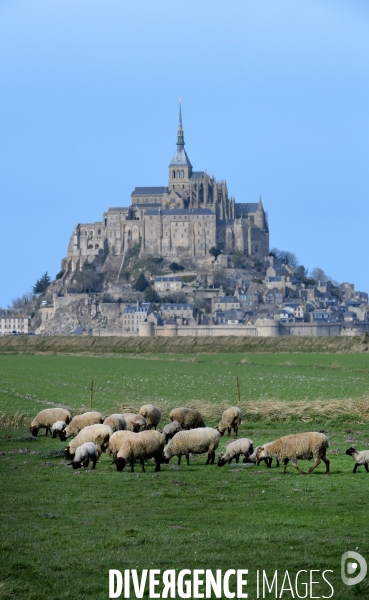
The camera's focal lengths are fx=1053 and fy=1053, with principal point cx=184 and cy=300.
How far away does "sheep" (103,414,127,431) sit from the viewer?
16.6 metres

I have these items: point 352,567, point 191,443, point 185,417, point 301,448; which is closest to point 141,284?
point 185,417

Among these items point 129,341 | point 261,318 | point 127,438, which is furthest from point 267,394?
point 261,318

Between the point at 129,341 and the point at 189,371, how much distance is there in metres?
44.0

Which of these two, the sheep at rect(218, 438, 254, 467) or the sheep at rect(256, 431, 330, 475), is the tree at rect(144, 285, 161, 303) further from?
the sheep at rect(256, 431, 330, 475)

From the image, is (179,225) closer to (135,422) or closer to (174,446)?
(135,422)

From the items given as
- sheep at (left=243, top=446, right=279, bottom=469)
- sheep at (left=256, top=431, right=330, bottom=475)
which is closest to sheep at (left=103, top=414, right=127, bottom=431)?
sheep at (left=243, top=446, right=279, bottom=469)

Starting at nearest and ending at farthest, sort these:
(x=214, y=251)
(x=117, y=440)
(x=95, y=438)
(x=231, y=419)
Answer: (x=117, y=440)
(x=95, y=438)
(x=231, y=419)
(x=214, y=251)

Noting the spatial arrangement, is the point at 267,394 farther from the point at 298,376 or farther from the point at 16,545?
the point at 16,545

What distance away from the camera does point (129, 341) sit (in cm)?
8425

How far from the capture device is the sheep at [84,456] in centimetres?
1489

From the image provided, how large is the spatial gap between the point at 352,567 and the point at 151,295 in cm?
12625

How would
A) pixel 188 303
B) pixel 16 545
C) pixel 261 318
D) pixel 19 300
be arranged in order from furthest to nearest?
pixel 19 300 → pixel 188 303 → pixel 261 318 → pixel 16 545

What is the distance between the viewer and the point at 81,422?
58.5 ft

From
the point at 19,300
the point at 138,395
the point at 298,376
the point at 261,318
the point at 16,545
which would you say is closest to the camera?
the point at 16,545
